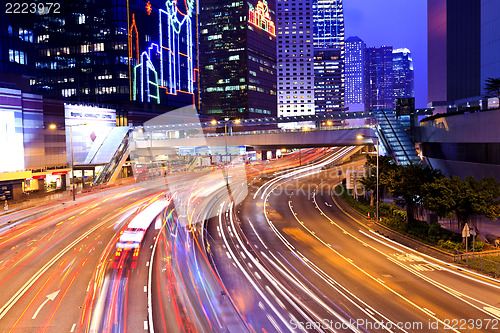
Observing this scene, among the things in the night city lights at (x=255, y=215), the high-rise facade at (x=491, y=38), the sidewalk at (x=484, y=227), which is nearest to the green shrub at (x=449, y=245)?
the night city lights at (x=255, y=215)

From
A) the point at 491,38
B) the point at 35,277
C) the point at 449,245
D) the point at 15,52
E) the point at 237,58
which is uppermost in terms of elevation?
the point at 237,58

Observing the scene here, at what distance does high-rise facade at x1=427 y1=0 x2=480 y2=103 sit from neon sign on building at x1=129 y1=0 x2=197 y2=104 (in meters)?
72.2

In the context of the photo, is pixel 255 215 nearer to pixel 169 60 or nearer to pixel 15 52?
pixel 15 52

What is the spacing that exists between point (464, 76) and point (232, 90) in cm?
13331

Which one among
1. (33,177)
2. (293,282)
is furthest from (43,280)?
(33,177)

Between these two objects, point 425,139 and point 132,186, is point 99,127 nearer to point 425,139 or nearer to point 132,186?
point 132,186

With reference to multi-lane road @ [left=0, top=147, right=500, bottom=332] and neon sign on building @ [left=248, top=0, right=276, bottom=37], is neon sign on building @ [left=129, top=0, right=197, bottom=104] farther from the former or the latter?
multi-lane road @ [left=0, top=147, right=500, bottom=332]

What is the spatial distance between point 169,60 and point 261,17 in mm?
88865

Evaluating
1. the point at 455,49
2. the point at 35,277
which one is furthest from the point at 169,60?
the point at 35,277

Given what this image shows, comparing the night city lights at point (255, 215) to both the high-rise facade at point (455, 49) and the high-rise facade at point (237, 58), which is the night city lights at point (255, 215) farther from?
the high-rise facade at point (237, 58)

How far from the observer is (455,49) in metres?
58.3

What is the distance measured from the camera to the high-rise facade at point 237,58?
584 feet

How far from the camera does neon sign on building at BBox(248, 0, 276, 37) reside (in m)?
178

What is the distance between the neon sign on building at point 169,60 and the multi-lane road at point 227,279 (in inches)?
2715
